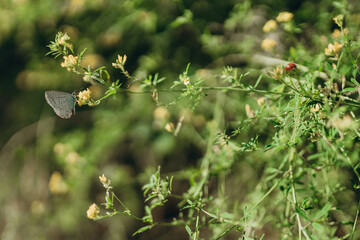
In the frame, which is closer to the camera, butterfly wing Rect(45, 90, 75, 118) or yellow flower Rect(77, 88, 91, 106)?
yellow flower Rect(77, 88, 91, 106)

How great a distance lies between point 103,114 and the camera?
267cm

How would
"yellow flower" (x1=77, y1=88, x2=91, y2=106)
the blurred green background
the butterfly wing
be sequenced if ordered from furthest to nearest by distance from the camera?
1. the blurred green background
2. the butterfly wing
3. "yellow flower" (x1=77, y1=88, x2=91, y2=106)

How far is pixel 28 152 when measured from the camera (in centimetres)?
294

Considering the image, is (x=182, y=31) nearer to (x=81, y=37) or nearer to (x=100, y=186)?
(x=81, y=37)

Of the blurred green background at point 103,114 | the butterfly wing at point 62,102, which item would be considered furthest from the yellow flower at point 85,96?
the blurred green background at point 103,114

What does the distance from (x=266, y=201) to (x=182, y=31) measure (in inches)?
56.1

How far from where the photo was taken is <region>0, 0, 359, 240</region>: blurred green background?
87.9 inches

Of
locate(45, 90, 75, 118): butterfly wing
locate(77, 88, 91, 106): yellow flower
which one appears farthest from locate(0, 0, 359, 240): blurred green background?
locate(77, 88, 91, 106): yellow flower

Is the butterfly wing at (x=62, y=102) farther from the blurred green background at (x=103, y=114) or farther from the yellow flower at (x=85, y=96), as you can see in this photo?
the blurred green background at (x=103, y=114)

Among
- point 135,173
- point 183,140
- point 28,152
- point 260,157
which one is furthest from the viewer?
point 28,152

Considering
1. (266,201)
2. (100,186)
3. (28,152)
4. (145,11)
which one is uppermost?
(145,11)

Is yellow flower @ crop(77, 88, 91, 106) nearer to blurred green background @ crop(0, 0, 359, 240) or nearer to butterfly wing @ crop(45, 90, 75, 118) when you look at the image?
butterfly wing @ crop(45, 90, 75, 118)

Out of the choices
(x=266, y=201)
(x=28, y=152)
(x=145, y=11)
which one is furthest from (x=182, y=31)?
(x=28, y=152)

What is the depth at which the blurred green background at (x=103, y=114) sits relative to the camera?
2232 mm
